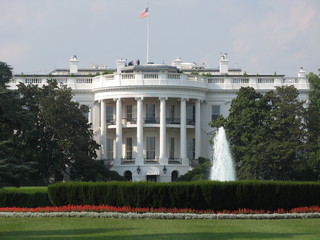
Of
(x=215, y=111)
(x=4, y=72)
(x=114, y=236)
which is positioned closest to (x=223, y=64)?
(x=215, y=111)

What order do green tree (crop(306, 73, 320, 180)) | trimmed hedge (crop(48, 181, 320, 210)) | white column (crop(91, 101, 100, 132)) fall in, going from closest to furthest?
trimmed hedge (crop(48, 181, 320, 210)) < green tree (crop(306, 73, 320, 180)) < white column (crop(91, 101, 100, 132))

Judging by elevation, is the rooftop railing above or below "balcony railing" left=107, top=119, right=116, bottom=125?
above

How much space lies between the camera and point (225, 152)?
62688 mm

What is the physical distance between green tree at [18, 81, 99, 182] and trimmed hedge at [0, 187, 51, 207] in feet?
99.2

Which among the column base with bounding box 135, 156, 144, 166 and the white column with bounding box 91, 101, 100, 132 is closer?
the column base with bounding box 135, 156, 144, 166

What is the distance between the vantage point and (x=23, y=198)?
1677 inches

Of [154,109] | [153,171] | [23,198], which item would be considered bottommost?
[23,198]

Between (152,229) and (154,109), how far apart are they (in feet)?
181

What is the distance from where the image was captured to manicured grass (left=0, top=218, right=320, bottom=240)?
2948 cm

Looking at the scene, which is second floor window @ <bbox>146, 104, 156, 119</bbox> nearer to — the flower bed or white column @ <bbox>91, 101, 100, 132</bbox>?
white column @ <bbox>91, 101, 100, 132</bbox>

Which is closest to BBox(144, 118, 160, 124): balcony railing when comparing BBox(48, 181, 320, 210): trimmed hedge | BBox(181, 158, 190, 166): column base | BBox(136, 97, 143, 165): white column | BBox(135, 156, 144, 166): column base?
BBox(136, 97, 143, 165): white column

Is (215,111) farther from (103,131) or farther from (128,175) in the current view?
(128,175)

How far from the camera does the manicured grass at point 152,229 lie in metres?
29.5

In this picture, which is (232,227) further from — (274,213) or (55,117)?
(55,117)
